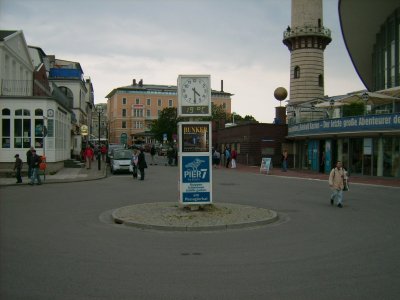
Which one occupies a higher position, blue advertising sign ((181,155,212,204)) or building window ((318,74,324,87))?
building window ((318,74,324,87))

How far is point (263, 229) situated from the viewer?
11594mm

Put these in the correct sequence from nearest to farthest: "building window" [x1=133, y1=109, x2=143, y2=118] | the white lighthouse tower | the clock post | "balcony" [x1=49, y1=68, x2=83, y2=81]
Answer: the clock post < the white lighthouse tower < "balcony" [x1=49, y1=68, x2=83, y2=81] < "building window" [x1=133, y1=109, x2=143, y2=118]

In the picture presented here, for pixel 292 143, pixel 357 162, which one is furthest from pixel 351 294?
pixel 292 143

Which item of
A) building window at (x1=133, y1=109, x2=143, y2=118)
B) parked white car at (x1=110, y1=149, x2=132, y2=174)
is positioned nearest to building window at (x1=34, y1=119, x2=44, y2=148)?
parked white car at (x1=110, y1=149, x2=132, y2=174)

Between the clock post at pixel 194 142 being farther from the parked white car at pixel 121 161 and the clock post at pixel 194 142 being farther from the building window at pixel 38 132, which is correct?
the parked white car at pixel 121 161

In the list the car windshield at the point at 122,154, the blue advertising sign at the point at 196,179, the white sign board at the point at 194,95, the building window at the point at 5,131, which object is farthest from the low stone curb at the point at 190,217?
the car windshield at the point at 122,154

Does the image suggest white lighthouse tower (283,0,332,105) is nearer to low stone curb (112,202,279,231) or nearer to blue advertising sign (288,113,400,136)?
blue advertising sign (288,113,400,136)

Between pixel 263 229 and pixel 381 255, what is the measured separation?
137 inches

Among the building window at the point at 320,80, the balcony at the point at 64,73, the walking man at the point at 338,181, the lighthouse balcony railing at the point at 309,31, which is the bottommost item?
the walking man at the point at 338,181

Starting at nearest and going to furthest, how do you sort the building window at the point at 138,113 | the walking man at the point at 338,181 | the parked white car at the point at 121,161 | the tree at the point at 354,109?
the walking man at the point at 338,181 → the parked white car at the point at 121,161 → the tree at the point at 354,109 → the building window at the point at 138,113

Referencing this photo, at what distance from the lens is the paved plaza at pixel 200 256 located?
6.38 m

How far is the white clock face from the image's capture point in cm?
1370

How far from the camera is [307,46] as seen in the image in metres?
53.3

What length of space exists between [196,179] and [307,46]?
43252 millimetres
